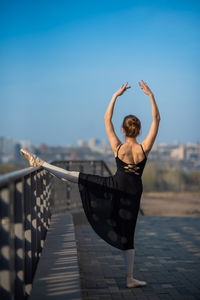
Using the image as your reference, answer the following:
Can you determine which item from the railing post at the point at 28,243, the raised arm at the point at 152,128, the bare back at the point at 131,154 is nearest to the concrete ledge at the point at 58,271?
the railing post at the point at 28,243

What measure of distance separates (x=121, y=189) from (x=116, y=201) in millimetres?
120

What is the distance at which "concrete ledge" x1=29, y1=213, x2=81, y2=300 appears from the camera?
2.33m

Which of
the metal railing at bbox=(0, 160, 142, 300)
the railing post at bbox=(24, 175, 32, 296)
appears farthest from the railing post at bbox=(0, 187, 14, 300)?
the railing post at bbox=(24, 175, 32, 296)

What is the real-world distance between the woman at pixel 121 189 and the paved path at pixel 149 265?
0.28 metres

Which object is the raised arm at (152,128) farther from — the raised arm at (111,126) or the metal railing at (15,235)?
the metal railing at (15,235)

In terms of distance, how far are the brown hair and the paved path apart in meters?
1.39

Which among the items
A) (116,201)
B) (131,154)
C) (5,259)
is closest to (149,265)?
(116,201)

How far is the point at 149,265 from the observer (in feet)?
12.7

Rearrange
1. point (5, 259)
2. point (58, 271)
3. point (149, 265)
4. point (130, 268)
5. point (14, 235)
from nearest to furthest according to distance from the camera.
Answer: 1. point (5, 259)
2. point (14, 235)
3. point (58, 271)
4. point (130, 268)
5. point (149, 265)

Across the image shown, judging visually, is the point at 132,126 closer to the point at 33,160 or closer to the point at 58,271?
the point at 33,160

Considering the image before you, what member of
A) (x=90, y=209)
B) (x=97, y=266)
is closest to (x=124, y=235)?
(x=90, y=209)

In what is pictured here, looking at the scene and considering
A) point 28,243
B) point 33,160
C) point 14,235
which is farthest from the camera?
point 33,160

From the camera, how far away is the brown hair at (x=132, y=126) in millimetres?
2914

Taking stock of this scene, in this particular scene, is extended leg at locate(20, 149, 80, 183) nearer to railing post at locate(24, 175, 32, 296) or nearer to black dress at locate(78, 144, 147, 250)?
black dress at locate(78, 144, 147, 250)
